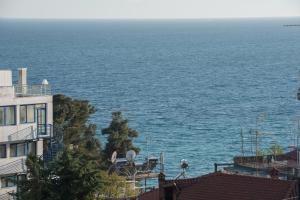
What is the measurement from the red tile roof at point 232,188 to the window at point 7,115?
13.3 meters

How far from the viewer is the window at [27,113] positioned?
45.8m

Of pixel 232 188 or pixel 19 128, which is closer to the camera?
pixel 232 188

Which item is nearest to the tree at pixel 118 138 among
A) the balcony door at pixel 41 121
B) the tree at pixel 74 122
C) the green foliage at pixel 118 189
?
the tree at pixel 74 122

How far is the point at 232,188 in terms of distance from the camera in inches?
1266

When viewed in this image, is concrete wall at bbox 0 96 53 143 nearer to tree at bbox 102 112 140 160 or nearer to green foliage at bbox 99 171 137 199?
green foliage at bbox 99 171 137 199

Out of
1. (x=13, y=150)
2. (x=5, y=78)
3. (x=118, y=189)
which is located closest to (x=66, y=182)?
(x=118, y=189)

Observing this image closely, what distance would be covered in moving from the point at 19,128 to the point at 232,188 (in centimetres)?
1569

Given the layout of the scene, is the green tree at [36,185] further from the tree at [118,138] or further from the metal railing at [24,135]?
the tree at [118,138]

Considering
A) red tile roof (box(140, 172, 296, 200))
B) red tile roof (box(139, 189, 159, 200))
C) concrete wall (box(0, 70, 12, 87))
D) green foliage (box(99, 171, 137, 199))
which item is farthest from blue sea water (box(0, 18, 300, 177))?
concrete wall (box(0, 70, 12, 87))

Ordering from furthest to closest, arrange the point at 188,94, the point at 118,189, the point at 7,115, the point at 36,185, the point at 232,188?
the point at 188,94
the point at 7,115
the point at 118,189
the point at 36,185
the point at 232,188

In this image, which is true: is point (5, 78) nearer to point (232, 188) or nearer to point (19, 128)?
point (19, 128)

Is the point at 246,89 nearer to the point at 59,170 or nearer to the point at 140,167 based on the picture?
the point at 140,167

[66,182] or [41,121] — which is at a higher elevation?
[41,121]

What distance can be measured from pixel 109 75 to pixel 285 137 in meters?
74.7
